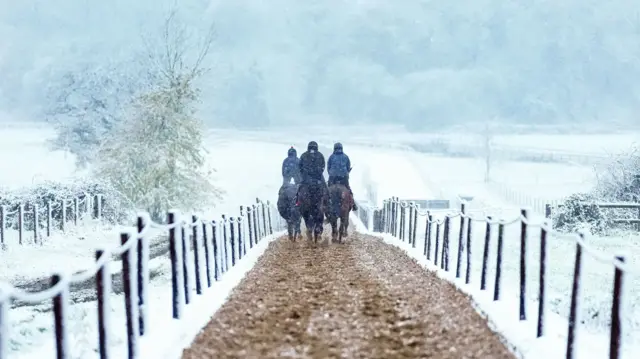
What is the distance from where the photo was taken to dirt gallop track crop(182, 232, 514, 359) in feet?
24.6

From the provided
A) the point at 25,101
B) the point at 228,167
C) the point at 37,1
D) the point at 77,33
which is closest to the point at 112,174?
the point at 228,167

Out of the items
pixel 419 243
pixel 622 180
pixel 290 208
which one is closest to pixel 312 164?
pixel 290 208

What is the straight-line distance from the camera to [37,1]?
12375cm

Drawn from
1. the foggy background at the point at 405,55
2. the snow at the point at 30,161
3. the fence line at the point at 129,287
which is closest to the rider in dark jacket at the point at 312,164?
the fence line at the point at 129,287

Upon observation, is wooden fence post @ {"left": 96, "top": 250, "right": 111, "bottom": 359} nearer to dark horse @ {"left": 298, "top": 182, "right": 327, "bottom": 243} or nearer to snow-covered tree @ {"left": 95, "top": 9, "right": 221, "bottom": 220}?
dark horse @ {"left": 298, "top": 182, "right": 327, "bottom": 243}

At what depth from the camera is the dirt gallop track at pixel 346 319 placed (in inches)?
295

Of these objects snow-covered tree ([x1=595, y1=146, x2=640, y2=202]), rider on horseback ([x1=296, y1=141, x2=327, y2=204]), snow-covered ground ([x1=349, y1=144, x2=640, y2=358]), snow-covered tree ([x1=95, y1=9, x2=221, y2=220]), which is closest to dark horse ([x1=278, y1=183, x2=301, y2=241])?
rider on horseback ([x1=296, y1=141, x2=327, y2=204])

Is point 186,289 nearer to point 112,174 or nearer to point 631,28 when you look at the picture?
point 112,174

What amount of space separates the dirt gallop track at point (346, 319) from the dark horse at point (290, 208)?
7.68m

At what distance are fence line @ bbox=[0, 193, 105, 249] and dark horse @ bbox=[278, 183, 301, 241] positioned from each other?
7.32 meters

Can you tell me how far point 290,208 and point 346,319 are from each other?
12.7m

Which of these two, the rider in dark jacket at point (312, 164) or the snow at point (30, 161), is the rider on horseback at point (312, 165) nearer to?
the rider in dark jacket at point (312, 164)

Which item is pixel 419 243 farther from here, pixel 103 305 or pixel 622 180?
pixel 103 305

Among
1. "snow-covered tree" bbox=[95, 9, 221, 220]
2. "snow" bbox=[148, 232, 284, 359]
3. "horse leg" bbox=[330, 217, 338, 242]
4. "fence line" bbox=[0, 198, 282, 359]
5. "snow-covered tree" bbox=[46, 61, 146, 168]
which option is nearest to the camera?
"fence line" bbox=[0, 198, 282, 359]
